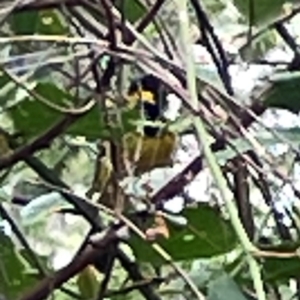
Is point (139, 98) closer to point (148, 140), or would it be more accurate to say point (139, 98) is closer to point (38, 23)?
point (148, 140)

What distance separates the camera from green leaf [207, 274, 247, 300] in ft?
2.09

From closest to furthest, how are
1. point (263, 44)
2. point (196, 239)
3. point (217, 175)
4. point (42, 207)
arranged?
point (217, 175) < point (196, 239) < point (42, 207) < point (263, 44)

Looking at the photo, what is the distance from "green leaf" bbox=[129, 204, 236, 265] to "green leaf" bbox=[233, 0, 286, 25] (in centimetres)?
15

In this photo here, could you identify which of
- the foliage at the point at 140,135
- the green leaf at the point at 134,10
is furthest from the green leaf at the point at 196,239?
the green leaf at the point at 134,10

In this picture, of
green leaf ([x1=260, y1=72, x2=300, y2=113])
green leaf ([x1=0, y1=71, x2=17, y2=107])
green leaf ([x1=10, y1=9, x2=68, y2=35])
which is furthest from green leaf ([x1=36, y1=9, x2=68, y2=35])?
green leaf ([x1=260, y1=72, x2=300, y2=113])

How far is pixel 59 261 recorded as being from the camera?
134 cm

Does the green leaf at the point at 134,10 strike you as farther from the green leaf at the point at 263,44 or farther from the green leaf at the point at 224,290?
the green leaf at the point at 224,290

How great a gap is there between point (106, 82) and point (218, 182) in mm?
298

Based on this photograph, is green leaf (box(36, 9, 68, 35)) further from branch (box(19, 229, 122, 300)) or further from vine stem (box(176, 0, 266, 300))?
vine stem (box(176, 0, 266, 300))

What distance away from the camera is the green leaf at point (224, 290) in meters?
0.64

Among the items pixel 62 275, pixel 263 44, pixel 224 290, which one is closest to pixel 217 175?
pixel 224 290

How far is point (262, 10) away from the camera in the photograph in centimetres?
81

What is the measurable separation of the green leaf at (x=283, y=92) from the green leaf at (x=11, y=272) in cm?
27

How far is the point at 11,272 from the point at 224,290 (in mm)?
331
